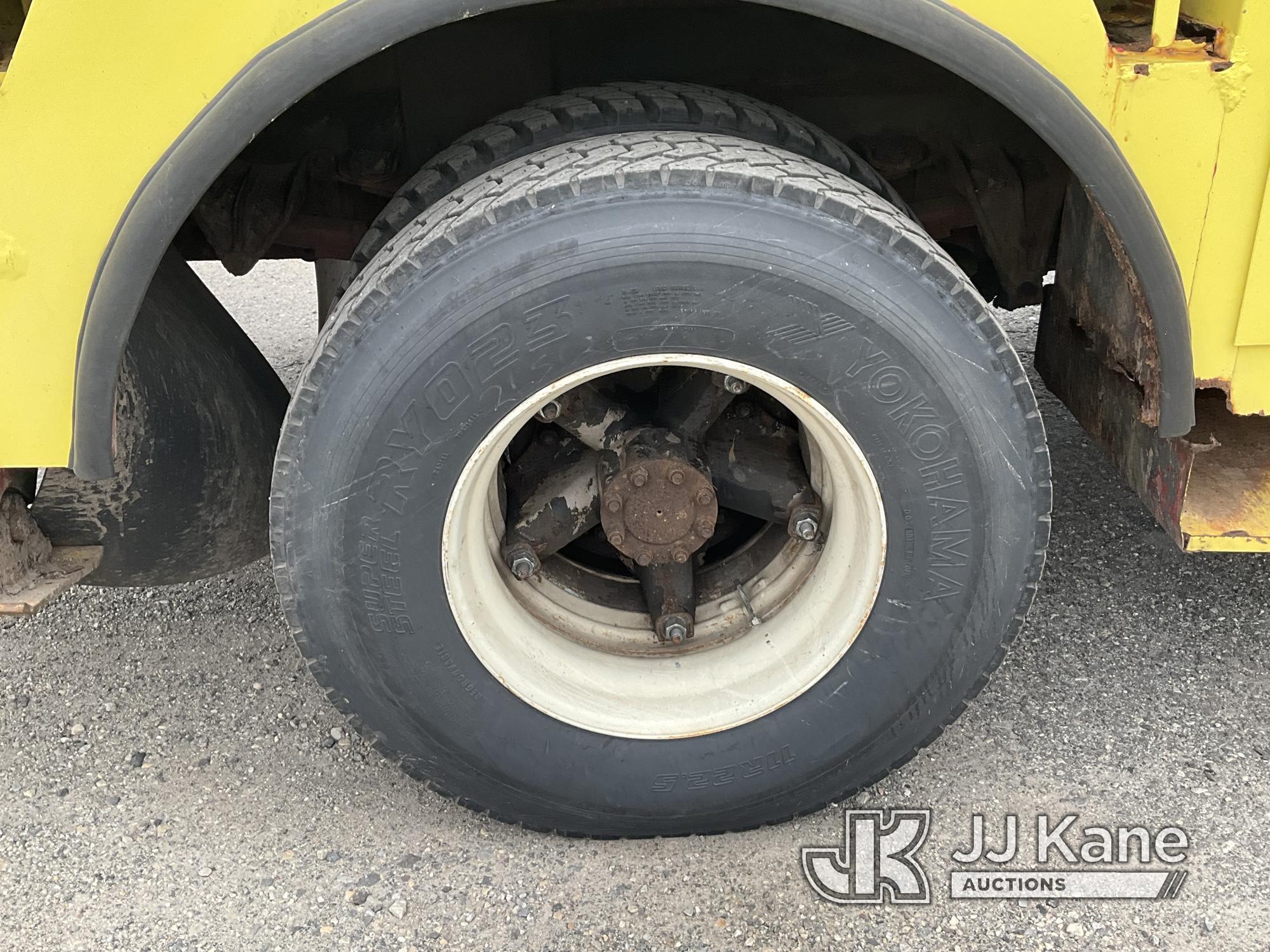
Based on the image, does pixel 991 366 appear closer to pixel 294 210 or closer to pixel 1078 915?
pixel 1078 915

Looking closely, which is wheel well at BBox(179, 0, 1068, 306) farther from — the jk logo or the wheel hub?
the jk logo

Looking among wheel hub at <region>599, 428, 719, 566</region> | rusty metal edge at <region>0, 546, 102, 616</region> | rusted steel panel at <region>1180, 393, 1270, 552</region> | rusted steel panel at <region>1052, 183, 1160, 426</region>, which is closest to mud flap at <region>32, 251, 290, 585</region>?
rusty metal edge at <region>0, 546, 102, 616</region>

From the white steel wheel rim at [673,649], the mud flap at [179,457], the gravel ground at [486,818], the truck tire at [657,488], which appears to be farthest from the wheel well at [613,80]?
the gravel ground at [486,818]

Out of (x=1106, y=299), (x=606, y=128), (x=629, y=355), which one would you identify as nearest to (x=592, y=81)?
(x=606, y=128)

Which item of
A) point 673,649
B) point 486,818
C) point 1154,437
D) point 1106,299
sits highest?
point 1106,299

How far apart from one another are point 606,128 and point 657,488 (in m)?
0.64

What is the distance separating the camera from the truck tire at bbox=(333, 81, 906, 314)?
1.88m

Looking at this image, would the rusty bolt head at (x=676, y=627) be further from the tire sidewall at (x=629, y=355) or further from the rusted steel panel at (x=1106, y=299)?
the rusted steel panel at (x=1106, y=299)

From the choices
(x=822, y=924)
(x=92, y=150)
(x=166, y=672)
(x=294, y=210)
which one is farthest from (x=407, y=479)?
(x=166, y=672)

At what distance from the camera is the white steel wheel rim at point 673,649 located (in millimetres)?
1869

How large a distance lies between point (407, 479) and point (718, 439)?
2.24ft

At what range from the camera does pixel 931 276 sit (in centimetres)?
170

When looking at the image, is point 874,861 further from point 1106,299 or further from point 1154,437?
point 1106,299

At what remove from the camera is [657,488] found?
1986 millimetres
